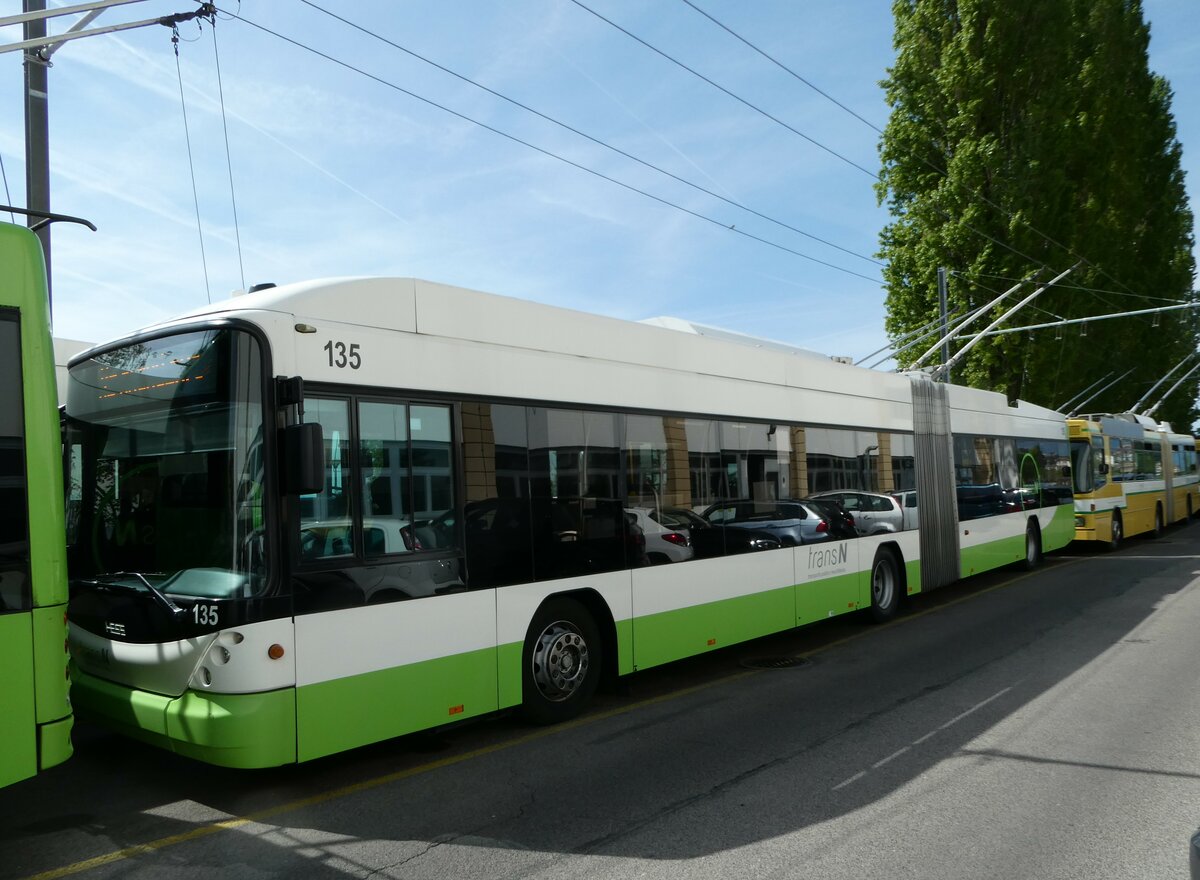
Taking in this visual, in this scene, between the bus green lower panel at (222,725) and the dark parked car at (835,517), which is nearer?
the bus green lower panel at (222,725)

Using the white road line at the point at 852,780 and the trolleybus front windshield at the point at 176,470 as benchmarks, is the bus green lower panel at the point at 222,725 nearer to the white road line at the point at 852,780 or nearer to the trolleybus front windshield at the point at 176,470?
the trolleybus front windshield at the point at 176,470

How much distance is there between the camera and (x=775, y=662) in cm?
895

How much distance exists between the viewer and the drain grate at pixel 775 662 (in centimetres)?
873

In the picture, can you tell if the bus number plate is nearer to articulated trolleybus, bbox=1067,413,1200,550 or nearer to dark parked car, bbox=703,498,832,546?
dark parked car, bbox=703,498,832,546

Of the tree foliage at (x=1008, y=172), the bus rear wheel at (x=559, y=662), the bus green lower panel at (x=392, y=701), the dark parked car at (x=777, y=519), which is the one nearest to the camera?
the bus green lower panel at (x=392, y=701)

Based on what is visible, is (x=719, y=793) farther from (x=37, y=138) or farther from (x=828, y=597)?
(x=37, y=138)

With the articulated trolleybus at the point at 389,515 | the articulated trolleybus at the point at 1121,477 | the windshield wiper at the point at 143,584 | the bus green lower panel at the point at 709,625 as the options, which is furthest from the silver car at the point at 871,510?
the articulated trolleybus at the point at 1121,477

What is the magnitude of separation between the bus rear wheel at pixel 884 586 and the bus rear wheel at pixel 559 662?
17.0 feet

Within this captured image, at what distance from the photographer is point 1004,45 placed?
24781 millimetres

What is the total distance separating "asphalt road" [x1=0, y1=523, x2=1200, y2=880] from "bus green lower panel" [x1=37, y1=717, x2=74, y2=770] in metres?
0.51

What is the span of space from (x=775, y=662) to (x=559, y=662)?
316cm

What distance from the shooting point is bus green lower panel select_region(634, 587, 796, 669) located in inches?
287

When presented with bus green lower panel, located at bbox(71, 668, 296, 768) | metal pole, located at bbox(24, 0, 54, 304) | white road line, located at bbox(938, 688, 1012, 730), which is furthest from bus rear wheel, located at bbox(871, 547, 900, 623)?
metal pole, located at bbox(24, 0, 54, 304)

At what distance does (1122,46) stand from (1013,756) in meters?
34.0
